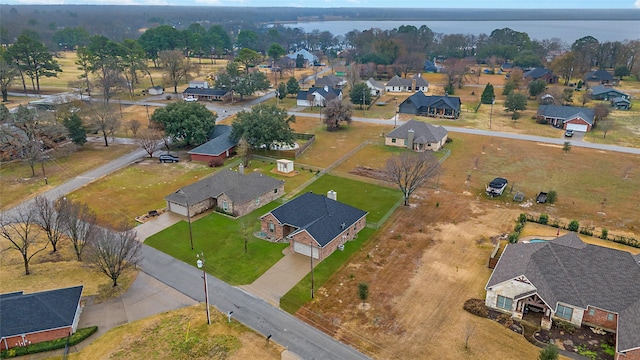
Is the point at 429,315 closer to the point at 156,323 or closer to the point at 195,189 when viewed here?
the point at 156,323

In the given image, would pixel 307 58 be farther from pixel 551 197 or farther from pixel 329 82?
pixel 551 197

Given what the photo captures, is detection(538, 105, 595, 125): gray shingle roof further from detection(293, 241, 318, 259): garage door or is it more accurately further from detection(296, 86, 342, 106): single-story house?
detection(293, 241, 318, 259): garage door

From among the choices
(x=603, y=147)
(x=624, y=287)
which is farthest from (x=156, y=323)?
(x=603, y=147)

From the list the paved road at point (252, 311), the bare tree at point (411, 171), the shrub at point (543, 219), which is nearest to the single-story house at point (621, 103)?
the shrub at point (543, 219)

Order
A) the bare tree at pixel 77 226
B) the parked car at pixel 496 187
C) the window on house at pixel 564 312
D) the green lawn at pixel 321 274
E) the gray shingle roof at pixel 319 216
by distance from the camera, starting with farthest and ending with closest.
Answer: the parked car at pixel 496 187 → the gray shingle roof at pixel 319 216 → the bare tree at pixel 77 226 → the green lawn at pixel 321 274 → the window on house at pixel 564 312

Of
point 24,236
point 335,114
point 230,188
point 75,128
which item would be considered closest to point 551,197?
point 230,188

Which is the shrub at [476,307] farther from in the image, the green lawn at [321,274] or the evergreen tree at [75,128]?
the evergreen tree at [75,128]

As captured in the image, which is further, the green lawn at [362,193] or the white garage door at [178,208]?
the green lawn at [362,193]

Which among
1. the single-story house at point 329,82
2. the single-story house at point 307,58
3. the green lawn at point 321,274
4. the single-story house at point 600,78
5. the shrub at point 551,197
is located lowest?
the green lawn at point 321,274
